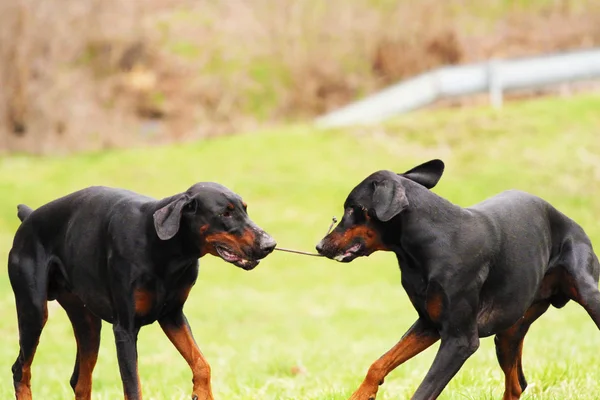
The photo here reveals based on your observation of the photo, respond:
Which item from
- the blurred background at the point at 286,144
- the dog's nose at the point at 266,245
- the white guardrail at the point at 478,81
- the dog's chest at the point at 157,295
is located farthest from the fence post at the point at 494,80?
the dog's nose at the point at 266,245

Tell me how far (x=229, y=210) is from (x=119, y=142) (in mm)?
22655

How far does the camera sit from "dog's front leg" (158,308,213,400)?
5.64 m

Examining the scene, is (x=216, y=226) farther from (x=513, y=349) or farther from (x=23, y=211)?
(x=513, y=349)

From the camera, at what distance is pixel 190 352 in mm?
5695

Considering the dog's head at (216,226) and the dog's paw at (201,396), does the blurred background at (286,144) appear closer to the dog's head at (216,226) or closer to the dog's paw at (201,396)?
the dog's paw at (201,396)

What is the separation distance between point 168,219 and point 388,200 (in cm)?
116

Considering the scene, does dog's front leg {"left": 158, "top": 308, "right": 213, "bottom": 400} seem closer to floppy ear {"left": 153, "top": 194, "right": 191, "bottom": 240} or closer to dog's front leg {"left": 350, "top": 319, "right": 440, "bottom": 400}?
floppy ear {"left": 153, "top": 194, "right": 191, "bottom": 240}

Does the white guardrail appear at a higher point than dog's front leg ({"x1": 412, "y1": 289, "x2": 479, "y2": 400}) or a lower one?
lower

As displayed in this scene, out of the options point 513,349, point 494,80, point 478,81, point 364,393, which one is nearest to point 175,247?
point 364,393

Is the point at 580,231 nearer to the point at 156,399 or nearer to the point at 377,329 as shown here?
the point at 156,399

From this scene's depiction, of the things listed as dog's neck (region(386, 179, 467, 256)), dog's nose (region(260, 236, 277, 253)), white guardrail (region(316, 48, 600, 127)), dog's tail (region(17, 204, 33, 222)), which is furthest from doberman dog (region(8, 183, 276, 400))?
white guardrail (region(316, 48, 600, 127))

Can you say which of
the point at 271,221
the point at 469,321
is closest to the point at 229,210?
the point at 469,321

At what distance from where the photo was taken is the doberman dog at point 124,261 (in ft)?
17.9

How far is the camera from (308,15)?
33062 mm
